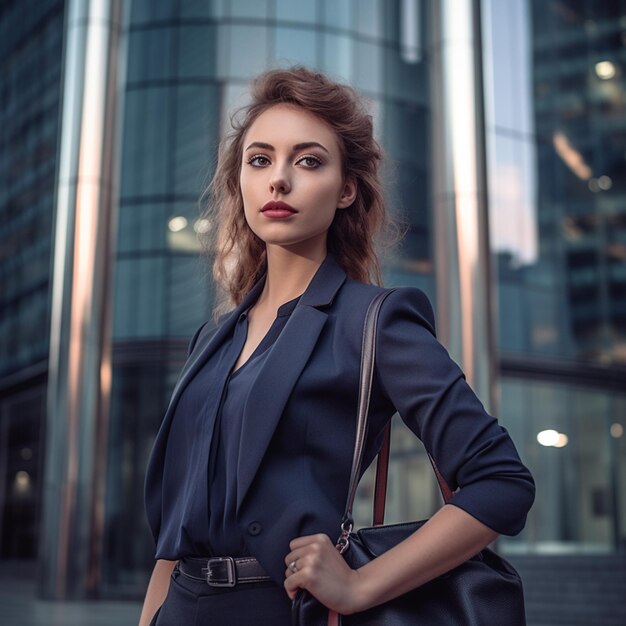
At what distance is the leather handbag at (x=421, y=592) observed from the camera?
5.49 ft

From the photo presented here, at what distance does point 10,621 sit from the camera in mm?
11250

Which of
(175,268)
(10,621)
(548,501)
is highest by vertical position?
(175,268)

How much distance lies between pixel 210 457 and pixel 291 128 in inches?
28.2

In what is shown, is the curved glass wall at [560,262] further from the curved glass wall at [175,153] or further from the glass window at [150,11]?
the glass window at [150,11]

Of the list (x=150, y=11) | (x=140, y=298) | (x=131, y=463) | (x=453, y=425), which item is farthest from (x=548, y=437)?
(x=453, y=425)

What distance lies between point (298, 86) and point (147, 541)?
14.8m

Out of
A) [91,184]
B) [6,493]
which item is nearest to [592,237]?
[91,184]

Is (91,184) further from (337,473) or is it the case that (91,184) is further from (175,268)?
(337,473)

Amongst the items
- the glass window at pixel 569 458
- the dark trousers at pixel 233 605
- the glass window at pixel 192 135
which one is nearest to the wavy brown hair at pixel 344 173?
the dark trousers at pixel 233 605

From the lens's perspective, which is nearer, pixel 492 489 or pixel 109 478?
pixel 492 489

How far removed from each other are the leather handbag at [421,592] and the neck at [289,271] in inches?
15.8

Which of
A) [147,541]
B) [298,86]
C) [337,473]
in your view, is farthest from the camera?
[147,541]

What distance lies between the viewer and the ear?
2154mm

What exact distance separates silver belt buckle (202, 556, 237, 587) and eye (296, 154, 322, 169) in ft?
2.67
